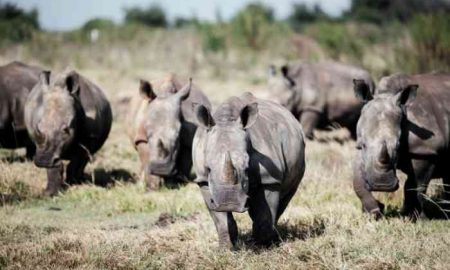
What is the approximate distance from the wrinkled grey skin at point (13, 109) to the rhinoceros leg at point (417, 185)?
658 cm

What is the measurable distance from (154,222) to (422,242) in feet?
10.5

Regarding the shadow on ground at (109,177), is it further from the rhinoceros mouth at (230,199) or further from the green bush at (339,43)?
the green bush at (339,43)

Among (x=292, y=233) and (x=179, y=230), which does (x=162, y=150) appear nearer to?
(x=179, y=230)

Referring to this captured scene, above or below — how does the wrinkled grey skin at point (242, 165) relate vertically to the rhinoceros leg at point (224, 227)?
above

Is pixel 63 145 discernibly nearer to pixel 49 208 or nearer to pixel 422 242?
pixel 49 208

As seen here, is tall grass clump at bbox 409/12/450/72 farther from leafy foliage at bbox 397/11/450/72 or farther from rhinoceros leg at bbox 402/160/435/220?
rhinoceros leg at bbox 402/160/435/220

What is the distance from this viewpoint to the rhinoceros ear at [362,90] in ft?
27.6

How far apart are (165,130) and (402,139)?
345 centimetres

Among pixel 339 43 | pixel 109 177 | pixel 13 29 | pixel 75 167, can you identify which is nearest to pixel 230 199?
pixel 75 167

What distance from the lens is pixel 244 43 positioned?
95.2ft

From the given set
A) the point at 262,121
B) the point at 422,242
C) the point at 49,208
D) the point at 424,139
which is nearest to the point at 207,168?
the point at 262,121

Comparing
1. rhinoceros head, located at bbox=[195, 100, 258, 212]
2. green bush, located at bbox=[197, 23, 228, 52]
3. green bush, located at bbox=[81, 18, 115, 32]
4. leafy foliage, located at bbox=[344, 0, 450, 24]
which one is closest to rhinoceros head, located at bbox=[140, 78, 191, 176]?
rhinoceros head, located at bbox=[195, 100, 258, 212]

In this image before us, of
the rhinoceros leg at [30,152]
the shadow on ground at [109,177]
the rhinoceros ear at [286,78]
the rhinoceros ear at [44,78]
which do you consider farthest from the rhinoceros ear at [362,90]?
the rhinoceros ear at [286,78]

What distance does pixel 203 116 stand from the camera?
6.81 m
